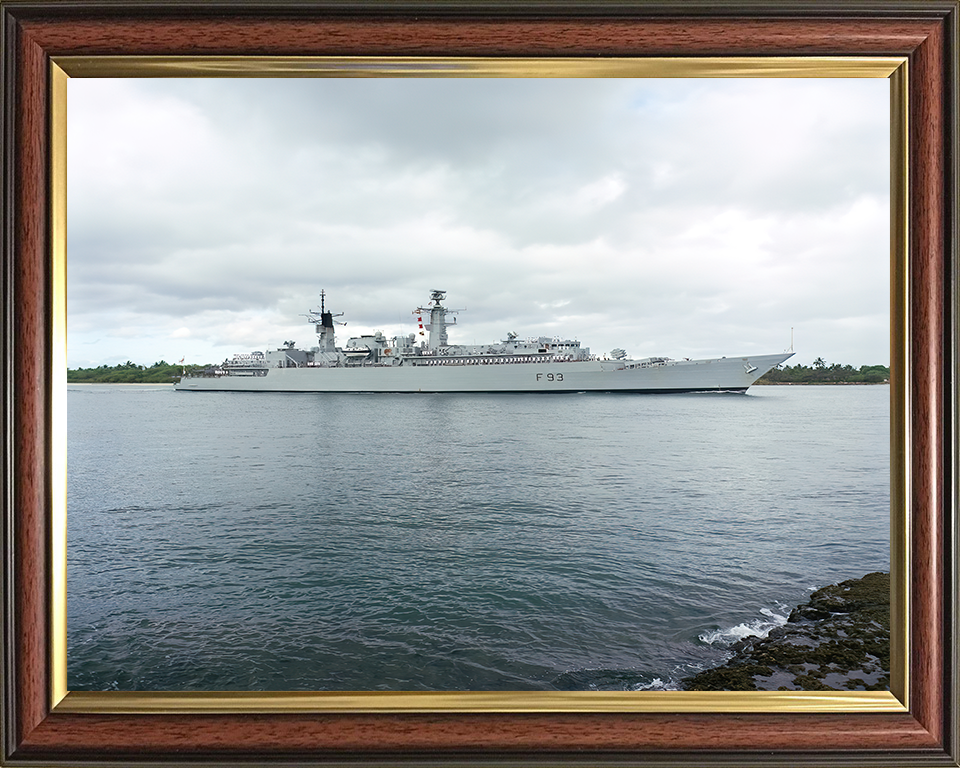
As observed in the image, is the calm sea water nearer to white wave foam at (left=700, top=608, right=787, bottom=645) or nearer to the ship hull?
white wave foam at (left=700, top=608, right=787, bottom=645)

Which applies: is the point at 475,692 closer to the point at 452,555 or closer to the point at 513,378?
the point at 452,555

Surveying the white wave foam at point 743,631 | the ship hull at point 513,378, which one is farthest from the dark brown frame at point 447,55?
the ship hull at point 513,378

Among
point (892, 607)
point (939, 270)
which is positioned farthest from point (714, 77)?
point (892, 607)

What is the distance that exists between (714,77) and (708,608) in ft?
11.7

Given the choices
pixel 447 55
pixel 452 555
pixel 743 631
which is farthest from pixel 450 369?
pixel 447 55

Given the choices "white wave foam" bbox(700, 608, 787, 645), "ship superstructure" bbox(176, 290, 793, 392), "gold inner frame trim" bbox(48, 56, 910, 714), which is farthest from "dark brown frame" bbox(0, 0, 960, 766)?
"ship superstructure" bbox(176, 290, 793, 392)

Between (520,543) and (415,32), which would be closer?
(415,32)

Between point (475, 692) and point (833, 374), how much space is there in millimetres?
1985

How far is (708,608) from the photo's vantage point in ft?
11.6

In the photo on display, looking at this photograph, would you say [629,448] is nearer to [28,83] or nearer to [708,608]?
[708,608]

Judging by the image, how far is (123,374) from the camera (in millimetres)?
2236

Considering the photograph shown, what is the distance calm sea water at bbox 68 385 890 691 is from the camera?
236 centimetres

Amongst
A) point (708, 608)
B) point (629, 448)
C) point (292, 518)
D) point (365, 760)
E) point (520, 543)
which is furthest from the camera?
point (629, 448)

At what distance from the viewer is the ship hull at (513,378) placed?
27147mm
